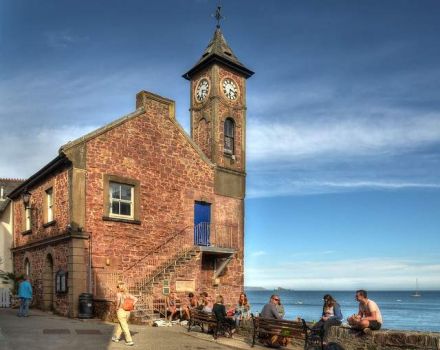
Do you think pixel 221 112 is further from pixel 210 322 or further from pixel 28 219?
pixel 210 322

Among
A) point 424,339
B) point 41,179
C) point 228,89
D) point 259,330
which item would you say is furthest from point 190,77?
point 424,339

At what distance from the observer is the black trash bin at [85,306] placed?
55.1ft

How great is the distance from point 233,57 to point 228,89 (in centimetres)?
198

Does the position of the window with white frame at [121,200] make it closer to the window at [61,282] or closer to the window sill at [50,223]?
the window sill at [50,223]

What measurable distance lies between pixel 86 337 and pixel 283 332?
4.91 metres

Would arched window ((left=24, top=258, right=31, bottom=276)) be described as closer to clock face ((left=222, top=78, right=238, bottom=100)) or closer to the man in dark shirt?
clock face ((left=222, top=78, right=238, bottom=100))

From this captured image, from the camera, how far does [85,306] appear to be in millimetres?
16844

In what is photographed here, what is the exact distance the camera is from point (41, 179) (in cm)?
2117

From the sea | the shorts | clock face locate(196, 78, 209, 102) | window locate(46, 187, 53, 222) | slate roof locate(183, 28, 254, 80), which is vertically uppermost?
slate roof locate(183, 28, 254, 80)

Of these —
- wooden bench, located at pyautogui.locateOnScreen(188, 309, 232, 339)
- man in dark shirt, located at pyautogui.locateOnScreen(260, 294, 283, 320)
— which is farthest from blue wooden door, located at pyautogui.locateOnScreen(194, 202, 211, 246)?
man in dark shirt, located at pyautogui.locateOnScreen(260, 294, 283, 320)

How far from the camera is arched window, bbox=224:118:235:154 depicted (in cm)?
2470

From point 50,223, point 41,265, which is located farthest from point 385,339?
point 41,265

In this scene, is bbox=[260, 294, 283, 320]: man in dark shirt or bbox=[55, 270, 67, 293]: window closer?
bbox=[260, 294, 283, 320]: man in dark shirt

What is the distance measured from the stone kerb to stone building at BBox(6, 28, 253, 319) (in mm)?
7730
